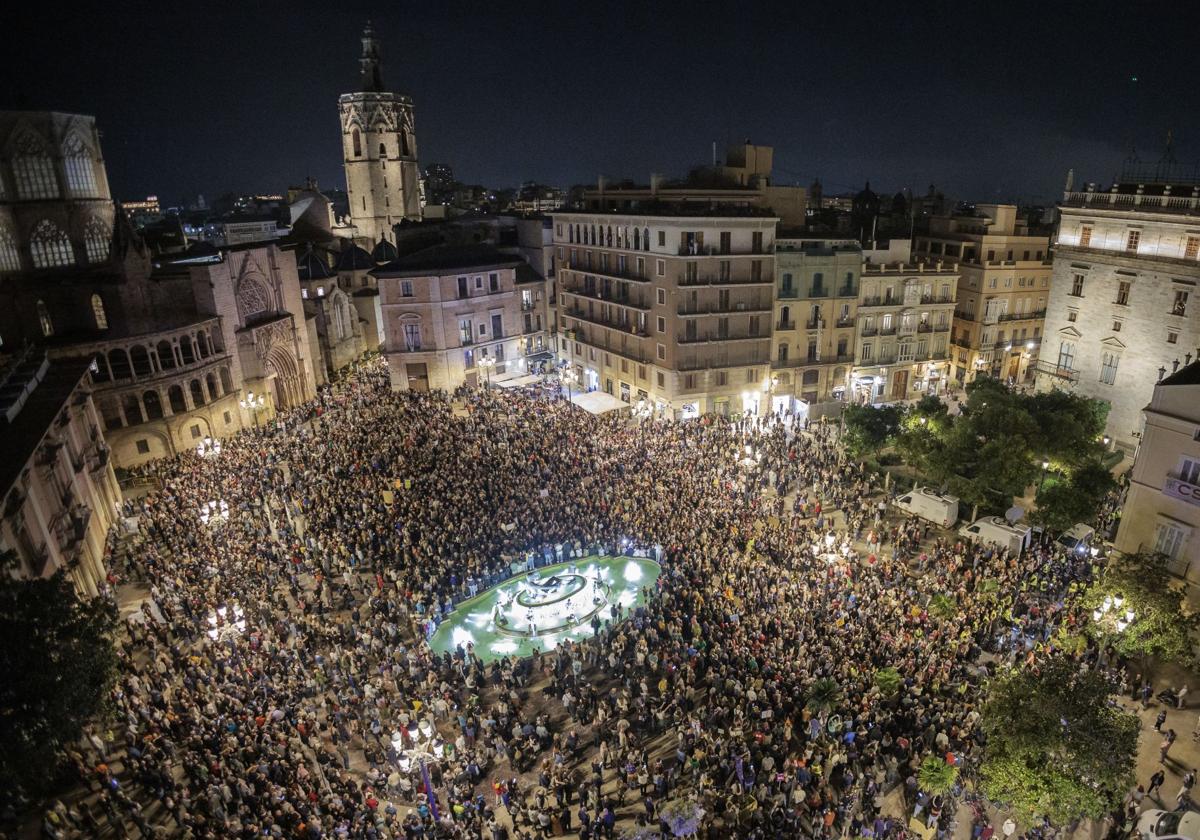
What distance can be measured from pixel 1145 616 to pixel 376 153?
79787mm

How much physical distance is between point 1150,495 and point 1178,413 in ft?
10.1

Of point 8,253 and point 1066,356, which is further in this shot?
point 8,253

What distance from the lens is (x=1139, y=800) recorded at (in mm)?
17078

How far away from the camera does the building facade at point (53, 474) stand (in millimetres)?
21844

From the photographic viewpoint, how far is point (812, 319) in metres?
45.7

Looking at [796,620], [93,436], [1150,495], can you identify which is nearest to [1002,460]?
[1150,495]

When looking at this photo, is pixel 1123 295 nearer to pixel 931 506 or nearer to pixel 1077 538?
pixel 1077 538

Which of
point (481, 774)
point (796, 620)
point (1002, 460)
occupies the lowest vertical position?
point (481, 774)

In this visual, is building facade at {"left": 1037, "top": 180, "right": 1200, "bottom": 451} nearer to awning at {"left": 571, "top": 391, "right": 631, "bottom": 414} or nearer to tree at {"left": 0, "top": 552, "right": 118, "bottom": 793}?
awning at {"left": 571, "top": 391, "right": 631, "bottom": 414}

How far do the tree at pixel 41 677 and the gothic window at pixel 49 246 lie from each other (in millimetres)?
40702

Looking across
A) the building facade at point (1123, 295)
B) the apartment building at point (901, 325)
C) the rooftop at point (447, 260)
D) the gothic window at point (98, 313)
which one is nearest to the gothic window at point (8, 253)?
the gothic window at point (98, 313)

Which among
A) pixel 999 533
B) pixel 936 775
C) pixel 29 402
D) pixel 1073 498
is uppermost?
pixel 29 402

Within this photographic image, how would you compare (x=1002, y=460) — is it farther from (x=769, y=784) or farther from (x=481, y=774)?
(x=481, y=774)

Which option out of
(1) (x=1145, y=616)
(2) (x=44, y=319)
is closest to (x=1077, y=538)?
(1) (x=1145, y=616)
